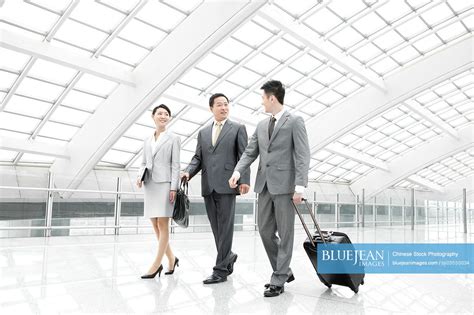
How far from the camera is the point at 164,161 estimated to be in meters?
4.80

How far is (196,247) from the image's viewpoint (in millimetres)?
8141

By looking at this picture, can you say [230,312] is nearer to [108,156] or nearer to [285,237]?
[285,237]

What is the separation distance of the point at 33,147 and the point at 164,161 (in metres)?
20.0

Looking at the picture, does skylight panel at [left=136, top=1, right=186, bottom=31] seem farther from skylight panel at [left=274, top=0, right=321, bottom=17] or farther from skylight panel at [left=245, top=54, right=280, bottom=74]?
skylight panel at [left=245, top=54, right=280, bottom=74]

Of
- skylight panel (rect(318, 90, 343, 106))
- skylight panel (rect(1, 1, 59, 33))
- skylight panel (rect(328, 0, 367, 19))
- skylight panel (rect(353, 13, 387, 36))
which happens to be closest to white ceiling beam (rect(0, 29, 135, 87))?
skylight panel (rect(1, 1, 59, 33))

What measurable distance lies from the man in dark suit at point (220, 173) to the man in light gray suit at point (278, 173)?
0.30 m

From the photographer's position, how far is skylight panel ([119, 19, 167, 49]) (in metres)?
16.9

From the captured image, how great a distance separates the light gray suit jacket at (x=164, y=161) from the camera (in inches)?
186

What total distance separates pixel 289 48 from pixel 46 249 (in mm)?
16458

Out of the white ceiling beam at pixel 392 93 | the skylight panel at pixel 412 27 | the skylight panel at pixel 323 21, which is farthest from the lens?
the white ceiling beam at pixel 392 93

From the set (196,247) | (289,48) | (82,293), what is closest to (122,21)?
(289,48)

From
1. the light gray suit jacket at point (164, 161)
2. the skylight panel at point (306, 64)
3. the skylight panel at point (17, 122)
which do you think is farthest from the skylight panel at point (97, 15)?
the light gray suit jacket at point (164, 161)

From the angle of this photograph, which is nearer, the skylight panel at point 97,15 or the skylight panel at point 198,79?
the skylight panel at point 97,15

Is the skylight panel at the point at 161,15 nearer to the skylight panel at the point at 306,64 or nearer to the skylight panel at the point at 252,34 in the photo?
the skylight panel at the point at 252,34
